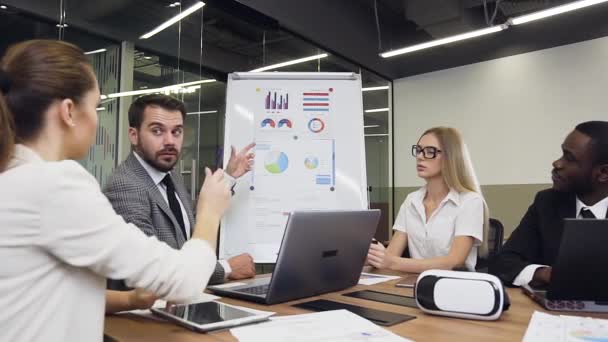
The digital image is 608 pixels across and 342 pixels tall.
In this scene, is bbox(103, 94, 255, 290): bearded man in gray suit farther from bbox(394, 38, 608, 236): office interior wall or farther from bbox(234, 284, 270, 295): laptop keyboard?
bbox(394, 38, 608, 236): office interior wall

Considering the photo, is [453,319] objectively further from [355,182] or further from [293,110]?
[293,110]

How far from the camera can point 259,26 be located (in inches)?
193

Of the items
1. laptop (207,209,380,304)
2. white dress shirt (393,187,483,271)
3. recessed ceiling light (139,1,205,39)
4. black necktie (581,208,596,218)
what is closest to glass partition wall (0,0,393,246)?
recessed ceiling light (139,1,205,39)

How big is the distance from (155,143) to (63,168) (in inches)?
52.7

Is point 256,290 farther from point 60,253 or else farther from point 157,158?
point 157,158

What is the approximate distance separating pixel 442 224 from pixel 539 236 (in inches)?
23.3

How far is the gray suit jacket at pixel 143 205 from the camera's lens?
5.85 ft

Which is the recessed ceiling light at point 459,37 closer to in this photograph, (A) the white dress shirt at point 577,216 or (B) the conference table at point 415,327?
(A) the white dress shirt at point 577,216

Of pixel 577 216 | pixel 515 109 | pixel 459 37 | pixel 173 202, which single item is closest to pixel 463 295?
pixel 577 216

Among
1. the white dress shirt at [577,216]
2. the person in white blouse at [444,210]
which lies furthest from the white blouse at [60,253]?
the person in white blouse at [444,210]

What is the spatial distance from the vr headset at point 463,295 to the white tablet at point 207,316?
44 centimetres

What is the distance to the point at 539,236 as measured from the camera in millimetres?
1826

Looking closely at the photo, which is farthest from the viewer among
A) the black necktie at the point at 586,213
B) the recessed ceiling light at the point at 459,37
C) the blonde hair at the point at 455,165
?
the recessed ceiling light at the point at 459,37

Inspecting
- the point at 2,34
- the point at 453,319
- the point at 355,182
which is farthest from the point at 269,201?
the point at 2,34
